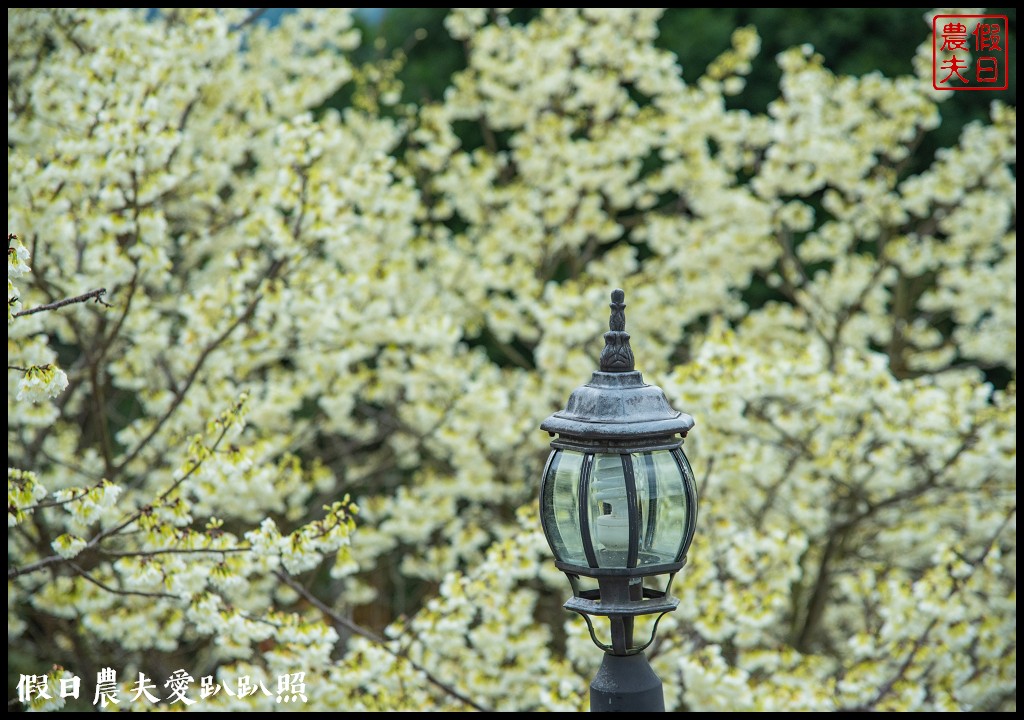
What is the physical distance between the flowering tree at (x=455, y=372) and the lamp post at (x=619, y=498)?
1379mm

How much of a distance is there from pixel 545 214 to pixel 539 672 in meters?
3.07

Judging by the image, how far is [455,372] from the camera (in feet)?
20.5

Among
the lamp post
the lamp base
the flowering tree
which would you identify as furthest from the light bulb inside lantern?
the flowering tree

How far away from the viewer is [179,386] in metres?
5.82


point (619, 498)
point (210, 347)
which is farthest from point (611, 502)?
point (210, 347)

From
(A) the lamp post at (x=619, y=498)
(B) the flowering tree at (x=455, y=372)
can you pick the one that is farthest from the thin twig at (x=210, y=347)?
(A) the lamp post at (x=619, y=498)

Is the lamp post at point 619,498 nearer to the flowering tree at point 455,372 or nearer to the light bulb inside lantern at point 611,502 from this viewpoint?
the light bulb inside lantern at point 611,502

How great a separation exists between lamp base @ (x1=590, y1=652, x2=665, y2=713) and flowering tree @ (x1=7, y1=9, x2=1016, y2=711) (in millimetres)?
1351

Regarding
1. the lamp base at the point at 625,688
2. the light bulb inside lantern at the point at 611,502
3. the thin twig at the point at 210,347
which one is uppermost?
the thin twig at the point at 210,347

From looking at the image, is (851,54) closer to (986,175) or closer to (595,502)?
(986,175)

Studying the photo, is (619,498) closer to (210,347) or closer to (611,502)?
(611,502)

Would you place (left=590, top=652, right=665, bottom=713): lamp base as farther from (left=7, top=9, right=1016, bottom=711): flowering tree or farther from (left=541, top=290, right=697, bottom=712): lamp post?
(left=7, top=9, right=1016, bottom=711): flowering tree

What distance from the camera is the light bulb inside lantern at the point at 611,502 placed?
2.58 m

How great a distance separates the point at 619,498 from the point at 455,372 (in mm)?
3727
